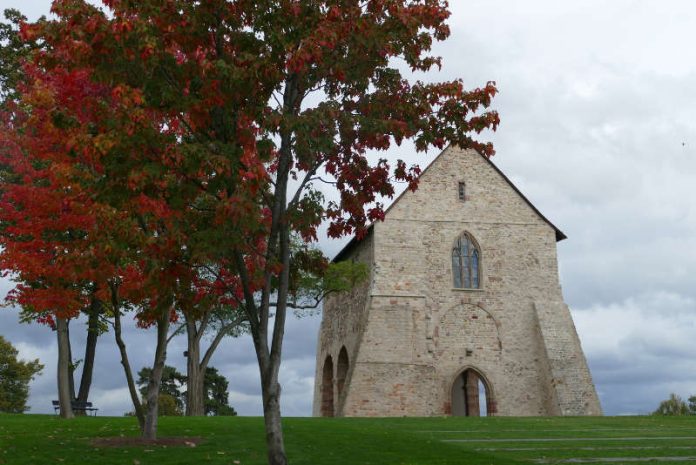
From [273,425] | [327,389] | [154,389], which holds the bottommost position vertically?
[273,425]

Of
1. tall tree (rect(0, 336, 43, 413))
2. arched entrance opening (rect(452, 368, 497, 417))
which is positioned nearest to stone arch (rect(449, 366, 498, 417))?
arched entrance opening (rect(452, 368, 497, 417))

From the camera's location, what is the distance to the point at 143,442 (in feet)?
49.2

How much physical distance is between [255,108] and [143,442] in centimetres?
807

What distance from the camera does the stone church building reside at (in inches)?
1152

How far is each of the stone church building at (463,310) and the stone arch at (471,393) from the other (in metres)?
0.06

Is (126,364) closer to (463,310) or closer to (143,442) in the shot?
(143,442)

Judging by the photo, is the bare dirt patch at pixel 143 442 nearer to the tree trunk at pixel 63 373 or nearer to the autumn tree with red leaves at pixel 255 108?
the autumn tree with red leaves at pixel 255 108

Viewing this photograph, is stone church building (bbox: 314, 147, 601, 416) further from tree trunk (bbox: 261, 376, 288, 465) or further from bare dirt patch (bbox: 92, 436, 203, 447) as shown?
tree trunk (bbox: 261, 376, 288, 465)

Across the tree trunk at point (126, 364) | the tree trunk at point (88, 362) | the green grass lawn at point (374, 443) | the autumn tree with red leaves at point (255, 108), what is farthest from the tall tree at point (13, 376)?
the autumn tree with red leaves at point (255, 108)

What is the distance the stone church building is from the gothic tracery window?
4cm

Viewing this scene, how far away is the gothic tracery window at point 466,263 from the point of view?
31.7 metres

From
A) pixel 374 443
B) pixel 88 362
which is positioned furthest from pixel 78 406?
pixel 374 443

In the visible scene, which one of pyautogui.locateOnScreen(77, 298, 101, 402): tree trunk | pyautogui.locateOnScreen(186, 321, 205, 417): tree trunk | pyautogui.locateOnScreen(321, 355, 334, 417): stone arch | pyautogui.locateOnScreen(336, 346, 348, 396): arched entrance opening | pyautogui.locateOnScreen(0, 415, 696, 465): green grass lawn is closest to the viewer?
pyautogui.locateOnScreen(0, 415, 696, 465): green grass lawn

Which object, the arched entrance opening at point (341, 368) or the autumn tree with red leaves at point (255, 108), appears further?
the arched entrance opening at point (341, 368)
